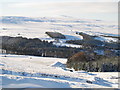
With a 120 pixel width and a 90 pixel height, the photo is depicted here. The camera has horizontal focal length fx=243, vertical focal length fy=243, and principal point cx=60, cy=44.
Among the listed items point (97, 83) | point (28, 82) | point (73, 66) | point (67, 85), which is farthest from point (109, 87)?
point (73, 66)

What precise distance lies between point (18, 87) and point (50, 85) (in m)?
0.89

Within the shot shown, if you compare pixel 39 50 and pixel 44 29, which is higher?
pixel 44 29

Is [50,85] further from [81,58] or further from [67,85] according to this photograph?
[81,58]

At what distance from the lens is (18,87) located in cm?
572

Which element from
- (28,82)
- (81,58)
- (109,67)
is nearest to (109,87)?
(28,82)

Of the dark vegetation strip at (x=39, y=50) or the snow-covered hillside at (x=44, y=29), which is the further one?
the snow-covered hillside at (x=44, y=29)

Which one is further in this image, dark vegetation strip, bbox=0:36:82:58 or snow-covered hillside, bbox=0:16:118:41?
snow-covered hillside, bbox=0:16:118:41

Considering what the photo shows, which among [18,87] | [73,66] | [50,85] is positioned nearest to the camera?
[18,87]

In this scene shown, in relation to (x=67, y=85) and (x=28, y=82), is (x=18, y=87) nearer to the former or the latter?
(x=28, y=82)

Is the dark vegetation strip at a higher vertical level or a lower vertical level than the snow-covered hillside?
lower

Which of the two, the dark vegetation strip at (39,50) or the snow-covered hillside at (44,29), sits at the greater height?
the snow-covered hillside at (44,29)

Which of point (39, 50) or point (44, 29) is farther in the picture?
point (44, 29)

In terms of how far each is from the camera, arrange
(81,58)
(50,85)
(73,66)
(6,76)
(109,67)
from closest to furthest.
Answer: (50,85), (6,76), (109,67), (73,66), (81,58)

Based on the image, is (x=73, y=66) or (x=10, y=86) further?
(x=73, y=66)
